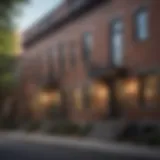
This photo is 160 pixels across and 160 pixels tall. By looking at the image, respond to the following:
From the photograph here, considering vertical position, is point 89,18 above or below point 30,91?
above

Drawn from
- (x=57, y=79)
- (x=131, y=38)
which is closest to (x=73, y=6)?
(x=57, y=79)

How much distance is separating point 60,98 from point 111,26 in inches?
401

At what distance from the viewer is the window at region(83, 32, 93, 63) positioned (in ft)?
125

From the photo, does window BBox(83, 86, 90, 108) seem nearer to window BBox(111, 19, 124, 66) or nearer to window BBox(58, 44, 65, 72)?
window BBox(111, 19, 124, 66)

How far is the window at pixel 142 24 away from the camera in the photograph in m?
31.0

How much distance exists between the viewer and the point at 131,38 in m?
32.4

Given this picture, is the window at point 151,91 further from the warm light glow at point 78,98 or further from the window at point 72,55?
the window at point 72,55

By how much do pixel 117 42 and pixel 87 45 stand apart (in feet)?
14.7

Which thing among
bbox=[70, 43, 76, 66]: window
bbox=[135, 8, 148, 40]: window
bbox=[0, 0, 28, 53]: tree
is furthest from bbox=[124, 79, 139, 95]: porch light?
bbox=[0, 0, 28, 53]: tree

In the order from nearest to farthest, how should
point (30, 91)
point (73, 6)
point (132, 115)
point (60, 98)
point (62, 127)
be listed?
point (132, 115), point (62, 127), point (73, 6), point (60, 98), point (30, 91)

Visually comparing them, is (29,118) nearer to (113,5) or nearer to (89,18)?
(89,18)

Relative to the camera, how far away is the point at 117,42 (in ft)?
113

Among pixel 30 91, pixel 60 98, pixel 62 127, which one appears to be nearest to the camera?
pixel 62 127

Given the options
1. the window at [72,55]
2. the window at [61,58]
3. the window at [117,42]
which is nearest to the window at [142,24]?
the window at [117,42]
